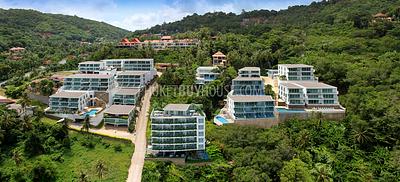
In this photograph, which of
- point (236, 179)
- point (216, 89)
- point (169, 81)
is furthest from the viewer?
point (169, 81)

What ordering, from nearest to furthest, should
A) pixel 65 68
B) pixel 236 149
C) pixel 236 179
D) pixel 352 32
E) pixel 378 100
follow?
pixel 236 179, pixel 236 149, pixel 378 100, pixel 65 68, pixel 352 32

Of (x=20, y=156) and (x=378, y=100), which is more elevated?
(x=378, y=100)

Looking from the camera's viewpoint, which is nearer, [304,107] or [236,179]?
[236,179]

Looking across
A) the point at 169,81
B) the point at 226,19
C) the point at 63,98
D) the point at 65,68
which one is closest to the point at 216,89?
the point at 169,81

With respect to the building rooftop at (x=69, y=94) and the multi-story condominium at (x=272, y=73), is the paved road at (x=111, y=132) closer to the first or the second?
the building rooftop at (x=69, y=94)

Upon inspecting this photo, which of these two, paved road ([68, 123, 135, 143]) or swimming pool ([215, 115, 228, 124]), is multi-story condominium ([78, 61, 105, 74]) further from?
swimming pool ([215, 115, 228, 124])

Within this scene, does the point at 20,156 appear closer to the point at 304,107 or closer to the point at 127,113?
the point at 127,113

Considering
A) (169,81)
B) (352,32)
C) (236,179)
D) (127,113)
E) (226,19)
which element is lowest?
(236,179)

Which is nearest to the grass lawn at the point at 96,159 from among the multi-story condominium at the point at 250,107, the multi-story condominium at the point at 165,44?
the multi-story condominium at the point at 250,107
